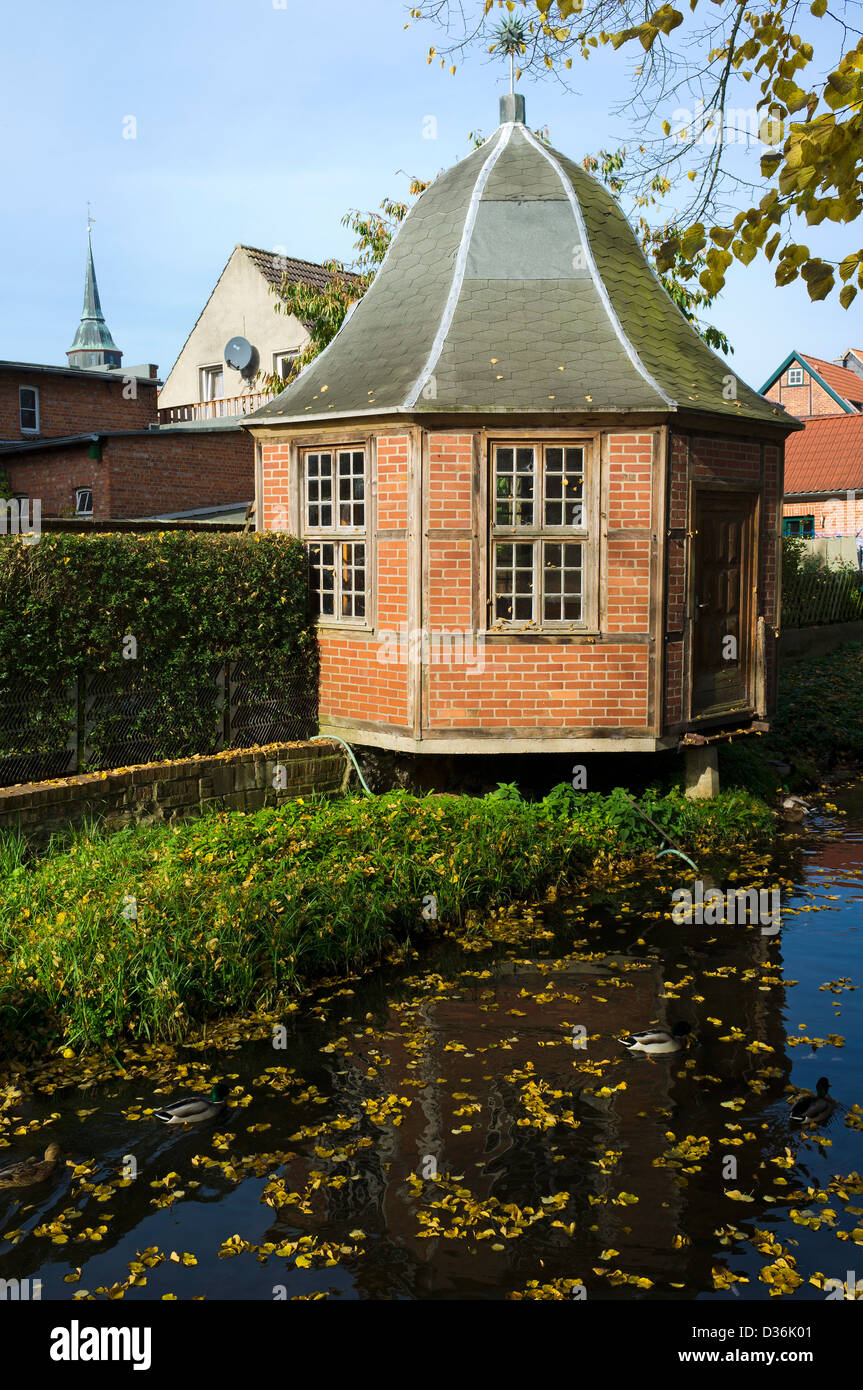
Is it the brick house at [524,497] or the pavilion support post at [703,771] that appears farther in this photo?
the pavilion support post at [703,771]

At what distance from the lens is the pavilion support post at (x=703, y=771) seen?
11883mm

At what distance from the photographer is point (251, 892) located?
781cm

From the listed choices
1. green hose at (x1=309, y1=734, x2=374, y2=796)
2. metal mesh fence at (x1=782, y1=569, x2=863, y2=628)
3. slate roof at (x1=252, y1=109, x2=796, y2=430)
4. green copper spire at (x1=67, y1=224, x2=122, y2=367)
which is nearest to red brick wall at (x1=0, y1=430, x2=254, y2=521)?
metal mesh fence at (x1=782, y1=569, x2=863, y2=628)

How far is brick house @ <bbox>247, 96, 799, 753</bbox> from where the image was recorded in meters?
10.4

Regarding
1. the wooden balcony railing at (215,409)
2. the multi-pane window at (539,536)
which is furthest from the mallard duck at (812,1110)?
the wooden balcony railing at (215,409)

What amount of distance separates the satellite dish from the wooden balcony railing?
792 millimetres

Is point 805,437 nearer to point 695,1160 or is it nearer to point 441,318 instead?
point 441,318

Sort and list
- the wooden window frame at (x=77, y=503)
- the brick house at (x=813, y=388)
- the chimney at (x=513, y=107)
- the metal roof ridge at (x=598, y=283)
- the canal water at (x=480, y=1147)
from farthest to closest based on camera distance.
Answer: the brick house at (x=813, y=388), the wooden window frame at (x=77, y=503), the chimney at (x=513, y=107), the metal roof ridge at (x=598, y=283), the canal water at (x=480, y=1147)

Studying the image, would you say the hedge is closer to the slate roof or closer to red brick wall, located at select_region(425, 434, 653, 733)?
red brick wall, located at select_region(425, 434, 653, 733)

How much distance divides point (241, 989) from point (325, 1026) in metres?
0.60

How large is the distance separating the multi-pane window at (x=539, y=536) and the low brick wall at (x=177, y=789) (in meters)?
2.32

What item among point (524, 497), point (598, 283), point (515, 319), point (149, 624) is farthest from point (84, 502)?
point (524, 497)

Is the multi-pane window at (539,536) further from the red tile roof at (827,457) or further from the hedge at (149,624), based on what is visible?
the red tile roof at (827,457)
